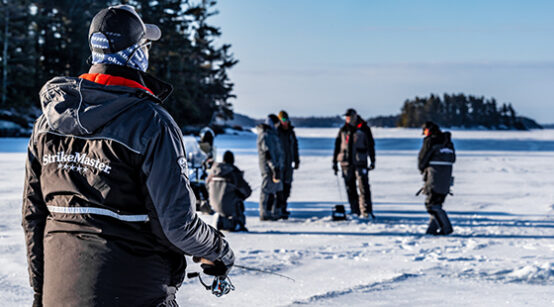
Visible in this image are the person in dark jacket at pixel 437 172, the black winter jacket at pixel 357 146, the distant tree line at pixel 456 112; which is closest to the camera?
the person in dark jacket at pixel 437 172

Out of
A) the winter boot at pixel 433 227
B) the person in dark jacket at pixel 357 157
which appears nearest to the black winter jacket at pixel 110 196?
the winter boot at pixel 433 227

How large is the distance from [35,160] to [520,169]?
19.3 meters

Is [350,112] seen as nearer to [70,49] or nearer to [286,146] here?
[286,146]

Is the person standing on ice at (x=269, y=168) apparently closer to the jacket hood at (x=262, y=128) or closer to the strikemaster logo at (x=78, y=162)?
the jacket hood at (x=262, y=128)

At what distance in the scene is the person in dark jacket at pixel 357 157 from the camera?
9.14 metres

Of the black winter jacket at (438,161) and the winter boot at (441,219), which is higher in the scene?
the black winter jacket at (438,161)

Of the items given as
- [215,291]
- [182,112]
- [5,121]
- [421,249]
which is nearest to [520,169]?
[421,249]

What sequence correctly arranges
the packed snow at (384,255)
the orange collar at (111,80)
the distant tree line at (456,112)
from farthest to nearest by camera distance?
the distant tree line at (456,112) → the packed snow at (384,255) → the orange collar at (111,80)

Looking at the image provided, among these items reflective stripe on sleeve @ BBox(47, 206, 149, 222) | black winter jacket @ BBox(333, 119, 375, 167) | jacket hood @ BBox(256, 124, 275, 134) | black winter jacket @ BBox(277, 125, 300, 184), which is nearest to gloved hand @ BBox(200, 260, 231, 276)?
reflective stripe on sleeve @ BBox(47, 206, 149, 222)

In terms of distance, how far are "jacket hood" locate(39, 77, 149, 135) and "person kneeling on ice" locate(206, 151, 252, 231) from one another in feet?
18.8

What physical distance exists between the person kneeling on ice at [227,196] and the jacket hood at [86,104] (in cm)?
575

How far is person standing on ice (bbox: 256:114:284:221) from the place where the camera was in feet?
28.6

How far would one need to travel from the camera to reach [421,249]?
22.0 ft

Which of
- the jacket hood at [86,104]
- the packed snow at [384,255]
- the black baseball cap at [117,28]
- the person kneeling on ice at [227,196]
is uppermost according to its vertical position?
the black baseball cap at [117,28]
